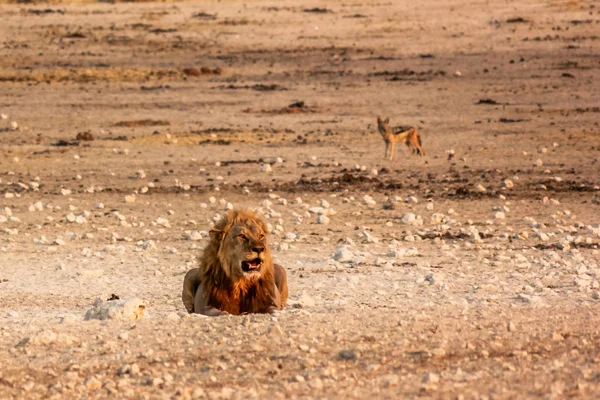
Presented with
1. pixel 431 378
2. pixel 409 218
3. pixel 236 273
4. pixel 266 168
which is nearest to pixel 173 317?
pixel 236 273

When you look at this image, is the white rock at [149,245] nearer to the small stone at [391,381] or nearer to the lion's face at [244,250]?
the lion's face at [244,250]

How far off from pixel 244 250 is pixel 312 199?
719 cm

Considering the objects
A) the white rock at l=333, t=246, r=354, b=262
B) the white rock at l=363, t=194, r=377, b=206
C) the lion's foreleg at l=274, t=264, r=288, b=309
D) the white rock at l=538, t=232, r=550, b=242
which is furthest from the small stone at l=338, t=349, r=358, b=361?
the white rock at l=363, t=194, r=377, b=206

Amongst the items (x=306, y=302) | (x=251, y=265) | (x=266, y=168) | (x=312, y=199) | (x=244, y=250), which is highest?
(x=244, y=250)

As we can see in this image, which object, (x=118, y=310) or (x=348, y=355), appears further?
(x=118, y=310)

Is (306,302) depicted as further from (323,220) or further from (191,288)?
(323,220)

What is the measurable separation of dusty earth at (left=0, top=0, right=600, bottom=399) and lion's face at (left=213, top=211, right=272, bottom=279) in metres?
0.35

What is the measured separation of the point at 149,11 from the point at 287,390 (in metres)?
35.2

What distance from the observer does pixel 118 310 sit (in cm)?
874

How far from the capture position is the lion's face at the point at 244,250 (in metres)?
8.63

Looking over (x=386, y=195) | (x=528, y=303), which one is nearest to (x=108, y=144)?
(x=386, y=195)

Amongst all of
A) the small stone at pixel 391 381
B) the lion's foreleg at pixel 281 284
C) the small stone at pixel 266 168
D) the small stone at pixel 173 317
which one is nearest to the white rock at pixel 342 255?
the lion's foreleg at pixel 281 284

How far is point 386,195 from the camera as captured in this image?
635 inches

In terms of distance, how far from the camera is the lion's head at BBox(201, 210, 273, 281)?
866 centimetres
